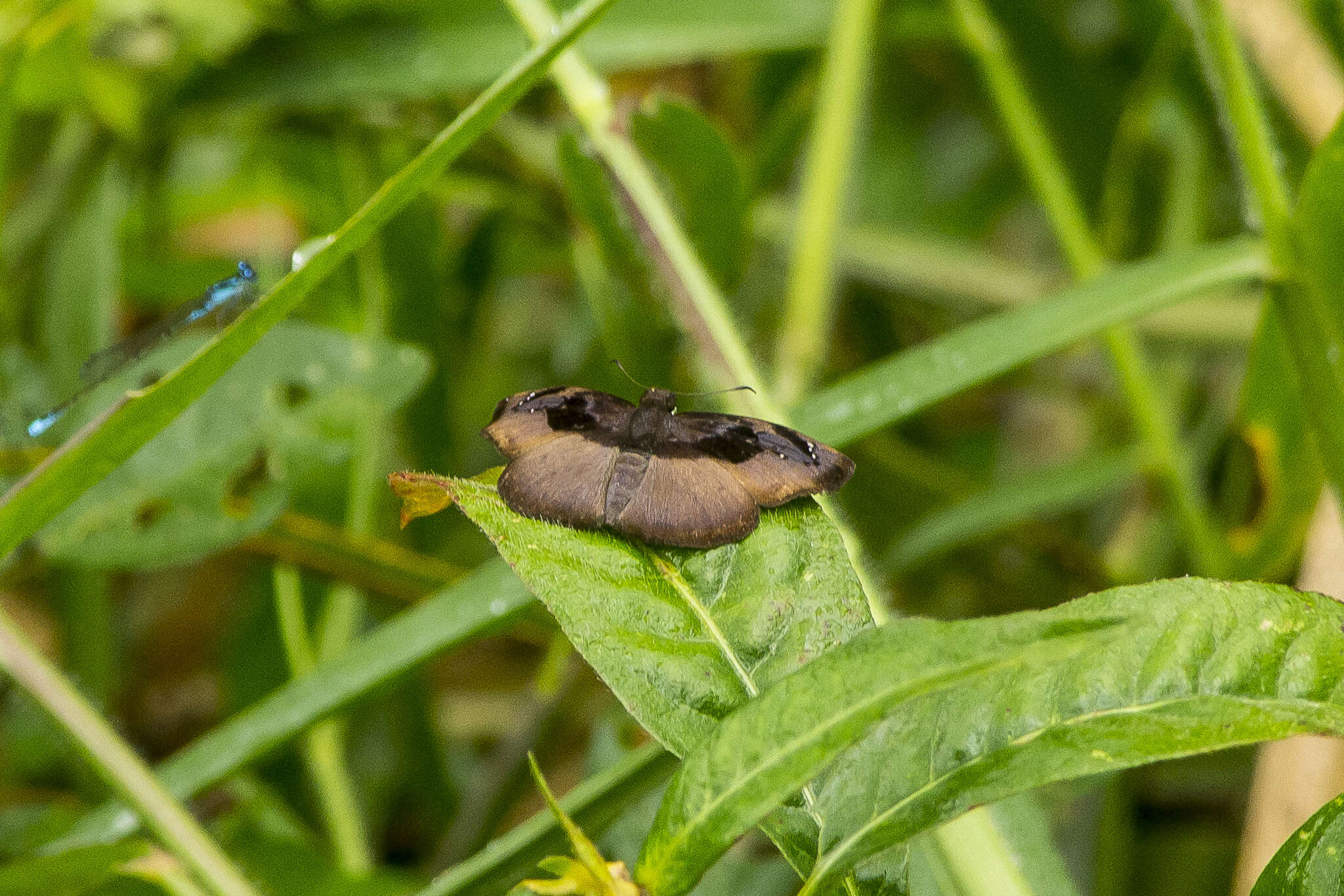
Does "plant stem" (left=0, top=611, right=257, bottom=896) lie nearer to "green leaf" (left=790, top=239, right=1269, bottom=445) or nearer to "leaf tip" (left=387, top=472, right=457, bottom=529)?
"leaf tip" (left=387, top=472, right=457, bottom=529)

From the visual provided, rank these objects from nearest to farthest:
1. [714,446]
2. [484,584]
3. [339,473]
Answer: [714,446]
[484,584]
[339,473]

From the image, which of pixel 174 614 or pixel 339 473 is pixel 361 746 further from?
pixel 174 614

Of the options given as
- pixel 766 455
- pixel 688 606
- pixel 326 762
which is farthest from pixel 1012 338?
pixel 326 762

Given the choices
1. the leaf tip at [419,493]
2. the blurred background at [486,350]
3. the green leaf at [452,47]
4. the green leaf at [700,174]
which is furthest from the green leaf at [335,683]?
→ the green leaf at [452,47]

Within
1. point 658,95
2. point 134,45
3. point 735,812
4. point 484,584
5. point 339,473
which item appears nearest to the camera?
point 735,812

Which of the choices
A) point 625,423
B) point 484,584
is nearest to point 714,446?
point 625,423
